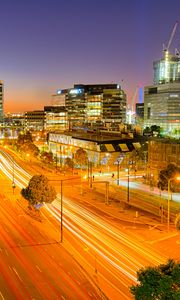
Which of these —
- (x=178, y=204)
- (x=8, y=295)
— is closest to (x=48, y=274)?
(x=8, y=295)

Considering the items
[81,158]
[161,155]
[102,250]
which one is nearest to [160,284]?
[102,250]

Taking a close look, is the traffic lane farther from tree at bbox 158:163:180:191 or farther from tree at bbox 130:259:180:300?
tree at bbox 158:163:180:191

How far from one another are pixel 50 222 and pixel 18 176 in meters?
38.6

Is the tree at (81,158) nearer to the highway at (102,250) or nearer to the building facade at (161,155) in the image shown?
the building facade at (161,155)

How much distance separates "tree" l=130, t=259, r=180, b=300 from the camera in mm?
16703

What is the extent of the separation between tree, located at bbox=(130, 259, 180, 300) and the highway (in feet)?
34.7

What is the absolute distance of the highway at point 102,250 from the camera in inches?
1177

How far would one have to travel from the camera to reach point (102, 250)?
36594 millimetres

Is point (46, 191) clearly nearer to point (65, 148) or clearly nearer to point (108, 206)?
point (108, 206)

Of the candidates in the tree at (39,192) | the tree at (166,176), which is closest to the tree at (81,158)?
the tree at (166,176)

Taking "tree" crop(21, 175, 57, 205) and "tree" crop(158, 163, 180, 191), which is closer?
"tree" crop(21, 175, 57, 205)

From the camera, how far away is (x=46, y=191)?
158 feet

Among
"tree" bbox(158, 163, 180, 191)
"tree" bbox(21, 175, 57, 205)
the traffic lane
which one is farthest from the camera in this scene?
"tree" bbox(158, 163, 180, 191)

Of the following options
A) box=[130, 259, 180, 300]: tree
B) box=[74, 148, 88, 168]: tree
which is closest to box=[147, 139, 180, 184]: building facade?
box=[74, 148, 88, 168]: tree
